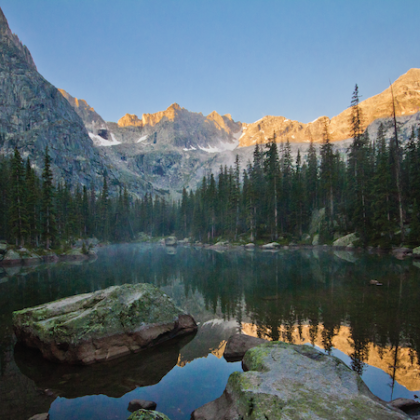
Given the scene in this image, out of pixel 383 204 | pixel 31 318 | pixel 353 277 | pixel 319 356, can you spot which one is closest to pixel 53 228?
pixel 31 318

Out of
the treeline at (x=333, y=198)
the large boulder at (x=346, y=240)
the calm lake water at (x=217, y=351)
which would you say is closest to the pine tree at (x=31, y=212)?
the calm lake water at (x=217, y=351)

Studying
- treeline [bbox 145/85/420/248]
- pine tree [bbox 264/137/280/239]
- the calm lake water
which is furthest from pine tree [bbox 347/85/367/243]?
the calm lake water

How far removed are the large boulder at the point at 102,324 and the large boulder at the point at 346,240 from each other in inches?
1718

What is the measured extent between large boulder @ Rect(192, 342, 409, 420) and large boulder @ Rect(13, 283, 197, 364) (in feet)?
15.0

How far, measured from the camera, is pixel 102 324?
30.3 ft

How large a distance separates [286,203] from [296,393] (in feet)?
218

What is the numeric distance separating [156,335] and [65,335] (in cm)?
317

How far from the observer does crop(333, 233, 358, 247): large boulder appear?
1820 inches

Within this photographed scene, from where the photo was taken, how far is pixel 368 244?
1642 inches

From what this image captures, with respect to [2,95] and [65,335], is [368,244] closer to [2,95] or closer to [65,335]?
[65,335]

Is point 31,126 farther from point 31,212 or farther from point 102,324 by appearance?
point 102,324

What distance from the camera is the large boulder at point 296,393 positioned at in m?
4.36

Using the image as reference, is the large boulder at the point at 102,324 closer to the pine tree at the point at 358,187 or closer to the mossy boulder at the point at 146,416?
the mossy boulder at the point at 146,416

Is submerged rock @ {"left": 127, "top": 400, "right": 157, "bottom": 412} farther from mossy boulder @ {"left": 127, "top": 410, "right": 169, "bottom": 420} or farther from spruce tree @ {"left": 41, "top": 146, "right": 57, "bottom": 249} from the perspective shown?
spruce tree @ {"left": 41, "top": 146, "right": 57, "bottom": 249}
